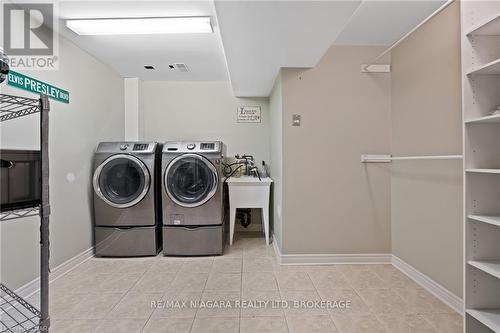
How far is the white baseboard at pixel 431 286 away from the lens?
175 centimetres

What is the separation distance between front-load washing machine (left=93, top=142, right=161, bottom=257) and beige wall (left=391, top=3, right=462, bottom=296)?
101 inches

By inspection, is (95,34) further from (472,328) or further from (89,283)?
(472,328)

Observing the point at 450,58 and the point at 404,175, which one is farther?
the point at 404,175

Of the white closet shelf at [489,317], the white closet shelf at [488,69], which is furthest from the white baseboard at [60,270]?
the white closet shelf at [488,69]

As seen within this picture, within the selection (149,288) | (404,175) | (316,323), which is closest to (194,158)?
(149,288)

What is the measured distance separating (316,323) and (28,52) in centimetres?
297

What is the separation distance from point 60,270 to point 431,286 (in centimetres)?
317

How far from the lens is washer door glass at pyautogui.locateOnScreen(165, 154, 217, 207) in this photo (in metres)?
2.79

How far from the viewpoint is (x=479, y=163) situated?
1.34 m

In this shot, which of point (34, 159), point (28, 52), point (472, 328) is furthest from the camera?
point (28, 52)

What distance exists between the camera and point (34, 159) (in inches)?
47.3

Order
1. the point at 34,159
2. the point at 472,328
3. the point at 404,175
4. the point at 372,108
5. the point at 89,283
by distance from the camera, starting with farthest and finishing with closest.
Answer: the point at 372,108 → the point at 404,175 → the point at 89,283 → the point at 472,328 → the point at 34,159

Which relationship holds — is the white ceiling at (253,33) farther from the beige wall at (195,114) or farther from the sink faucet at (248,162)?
the sink faucet at (248,162)

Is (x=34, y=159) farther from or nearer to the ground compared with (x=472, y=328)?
farther from the ground
